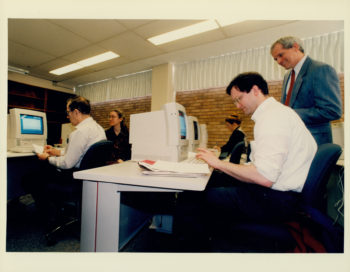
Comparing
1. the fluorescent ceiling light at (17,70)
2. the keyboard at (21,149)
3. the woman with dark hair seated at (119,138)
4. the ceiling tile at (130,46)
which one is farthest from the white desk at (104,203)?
the fluorescent ceiling light at (17,70)

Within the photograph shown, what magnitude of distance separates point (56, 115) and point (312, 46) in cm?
679

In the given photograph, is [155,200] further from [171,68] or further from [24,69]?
[24,69]

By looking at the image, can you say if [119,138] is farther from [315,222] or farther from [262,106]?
[315,222]

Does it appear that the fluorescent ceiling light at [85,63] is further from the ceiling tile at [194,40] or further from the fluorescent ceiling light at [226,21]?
the fluorescent ceiling light at [226,21]

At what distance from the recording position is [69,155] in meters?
1.60

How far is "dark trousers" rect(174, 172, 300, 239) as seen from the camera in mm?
896

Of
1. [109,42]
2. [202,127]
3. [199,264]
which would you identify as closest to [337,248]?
[199,264]

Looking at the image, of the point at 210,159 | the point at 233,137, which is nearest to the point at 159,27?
the point at 233,137

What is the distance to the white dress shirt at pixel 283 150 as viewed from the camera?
87 cm

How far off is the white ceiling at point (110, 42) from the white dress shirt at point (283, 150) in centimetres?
267

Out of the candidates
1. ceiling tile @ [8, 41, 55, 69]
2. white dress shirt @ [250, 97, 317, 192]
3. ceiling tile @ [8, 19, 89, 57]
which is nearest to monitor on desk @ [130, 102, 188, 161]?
white dress shirt @ [250, 97, 317, 192]

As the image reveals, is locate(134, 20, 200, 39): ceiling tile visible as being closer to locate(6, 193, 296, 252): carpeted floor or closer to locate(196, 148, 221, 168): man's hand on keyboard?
locate(196, 148, 221, 168): man's hand on keyboard

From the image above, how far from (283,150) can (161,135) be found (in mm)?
871

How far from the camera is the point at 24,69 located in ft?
16.9
